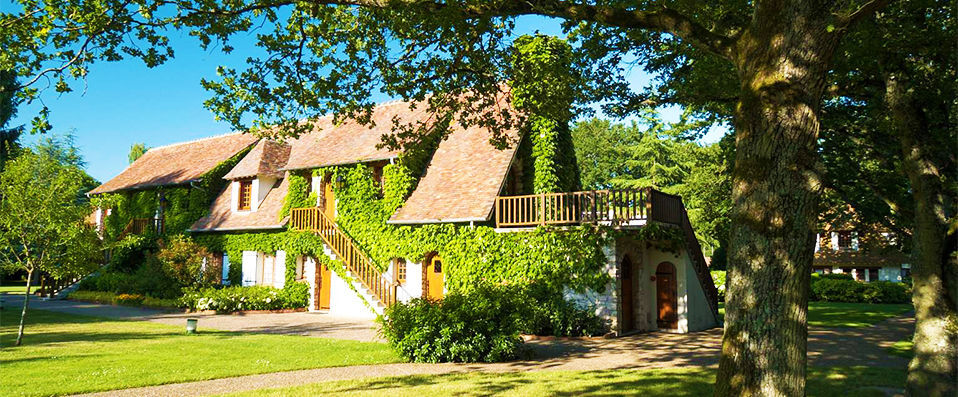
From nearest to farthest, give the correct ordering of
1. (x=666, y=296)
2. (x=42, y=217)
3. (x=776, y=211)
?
(x=776, y=211) → (x=42, y=217) → (x=666, y=296)

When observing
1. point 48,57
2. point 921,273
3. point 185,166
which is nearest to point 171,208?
point 185,166

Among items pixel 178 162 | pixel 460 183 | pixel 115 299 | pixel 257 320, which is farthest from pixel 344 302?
pixel 178 162

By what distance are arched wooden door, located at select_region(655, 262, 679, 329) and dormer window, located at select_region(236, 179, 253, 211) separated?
60.4 feet

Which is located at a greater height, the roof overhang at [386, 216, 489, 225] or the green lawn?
the roof overhang at [386, 216, 489, 225]

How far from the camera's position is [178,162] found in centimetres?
3189

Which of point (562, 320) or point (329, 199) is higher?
point (329, 199)

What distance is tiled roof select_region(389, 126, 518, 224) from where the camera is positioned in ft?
63.6

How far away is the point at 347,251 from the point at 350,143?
524 cm

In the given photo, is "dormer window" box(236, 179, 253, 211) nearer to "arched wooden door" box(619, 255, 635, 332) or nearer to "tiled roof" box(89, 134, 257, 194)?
"tiled roof" box(89, 134, 257, 194)

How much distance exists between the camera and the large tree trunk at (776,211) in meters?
4.55

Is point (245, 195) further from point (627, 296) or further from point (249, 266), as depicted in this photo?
point (627, 296)

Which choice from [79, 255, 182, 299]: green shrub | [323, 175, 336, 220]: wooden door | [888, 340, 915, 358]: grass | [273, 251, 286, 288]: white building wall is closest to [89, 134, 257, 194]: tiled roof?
[79, 255, 182, 299]: green shrub

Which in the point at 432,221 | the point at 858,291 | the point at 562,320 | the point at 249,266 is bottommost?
the point at 858,291

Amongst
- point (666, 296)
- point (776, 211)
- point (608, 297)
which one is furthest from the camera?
point (666, 296)
